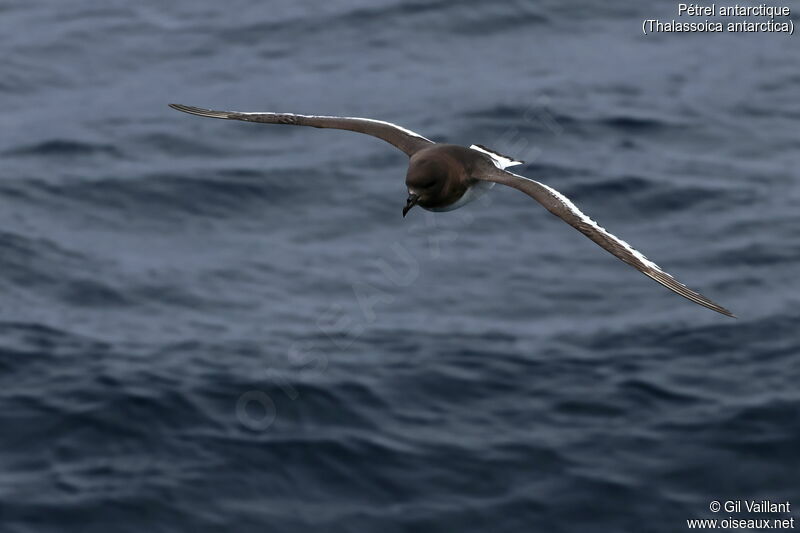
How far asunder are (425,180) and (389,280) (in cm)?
1119

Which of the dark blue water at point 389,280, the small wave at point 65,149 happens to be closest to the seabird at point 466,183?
the dark blue water at point 389,280

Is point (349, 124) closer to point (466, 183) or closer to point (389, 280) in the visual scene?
point (466, 183)

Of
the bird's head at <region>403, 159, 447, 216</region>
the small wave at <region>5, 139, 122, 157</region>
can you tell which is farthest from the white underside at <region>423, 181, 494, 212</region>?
the small wave at <region>5, 139, 122, 157</region>

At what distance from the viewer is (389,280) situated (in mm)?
23672

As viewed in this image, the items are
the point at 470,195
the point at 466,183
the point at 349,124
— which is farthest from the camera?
the point at 349,124

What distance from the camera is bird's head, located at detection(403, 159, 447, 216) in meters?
12.5

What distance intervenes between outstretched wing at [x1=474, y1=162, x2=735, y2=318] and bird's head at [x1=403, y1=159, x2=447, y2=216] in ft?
1.95

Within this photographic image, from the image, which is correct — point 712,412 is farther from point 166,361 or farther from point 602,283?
point 166,361

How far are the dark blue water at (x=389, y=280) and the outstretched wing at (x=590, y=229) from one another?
628 cm

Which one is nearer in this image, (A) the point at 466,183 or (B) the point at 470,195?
(A) the point at 466,183

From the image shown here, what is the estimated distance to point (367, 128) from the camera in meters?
14.5

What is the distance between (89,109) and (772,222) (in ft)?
51.6

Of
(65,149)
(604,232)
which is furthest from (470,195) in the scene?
(65,149)

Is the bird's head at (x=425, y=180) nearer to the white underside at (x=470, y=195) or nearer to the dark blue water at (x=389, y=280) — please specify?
the white underside at (x=470, y=195)
